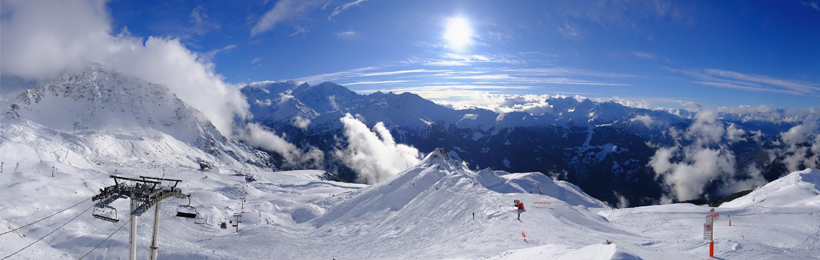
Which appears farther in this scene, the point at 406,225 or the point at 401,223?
the point at 401,223

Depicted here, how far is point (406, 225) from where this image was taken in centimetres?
5653

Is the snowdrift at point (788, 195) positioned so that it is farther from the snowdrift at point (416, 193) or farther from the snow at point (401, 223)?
the snowdrift at point (416, 193)

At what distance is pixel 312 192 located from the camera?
93000mm

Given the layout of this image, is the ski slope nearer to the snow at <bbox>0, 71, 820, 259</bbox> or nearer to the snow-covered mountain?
the snow at <bbox>0, 71, 820, 259</bbox>

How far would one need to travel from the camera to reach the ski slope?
32.9m

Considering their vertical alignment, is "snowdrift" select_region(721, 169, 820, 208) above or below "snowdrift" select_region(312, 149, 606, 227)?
above

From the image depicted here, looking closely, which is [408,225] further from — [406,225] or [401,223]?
[401,223]

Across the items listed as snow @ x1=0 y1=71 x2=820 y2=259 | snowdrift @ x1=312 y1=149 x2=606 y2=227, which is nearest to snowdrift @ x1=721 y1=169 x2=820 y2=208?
snow @ x1=0 y1=71 x2=820 y2=259

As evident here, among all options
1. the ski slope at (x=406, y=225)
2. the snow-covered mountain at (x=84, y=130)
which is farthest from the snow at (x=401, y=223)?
the snow-covered mountain at (x=84, y=130)

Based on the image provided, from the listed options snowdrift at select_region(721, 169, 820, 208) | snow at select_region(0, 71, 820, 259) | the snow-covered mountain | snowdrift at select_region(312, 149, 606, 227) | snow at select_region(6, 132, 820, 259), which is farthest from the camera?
the snow-covered mountain

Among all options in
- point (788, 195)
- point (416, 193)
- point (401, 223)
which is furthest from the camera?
point (416, 193)

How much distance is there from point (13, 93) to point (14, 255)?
A: 217506mm

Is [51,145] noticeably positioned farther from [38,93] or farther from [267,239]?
[267,239]

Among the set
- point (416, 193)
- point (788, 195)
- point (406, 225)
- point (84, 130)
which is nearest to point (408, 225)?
point (406, 225)
